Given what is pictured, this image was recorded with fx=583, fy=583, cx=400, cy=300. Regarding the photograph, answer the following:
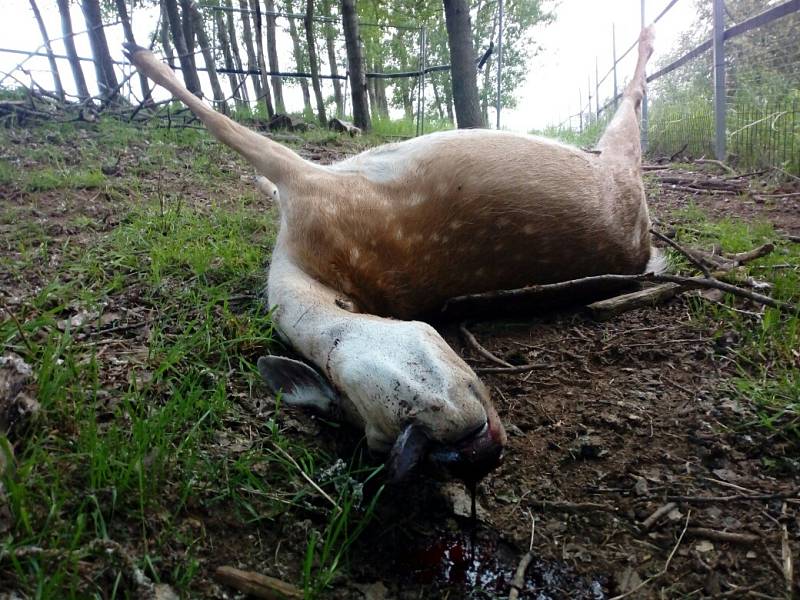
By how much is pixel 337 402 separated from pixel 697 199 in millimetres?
4399

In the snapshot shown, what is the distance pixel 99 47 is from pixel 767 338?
10790 millimetres

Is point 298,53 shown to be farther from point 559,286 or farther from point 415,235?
point 559,286

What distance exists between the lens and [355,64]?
297 inches

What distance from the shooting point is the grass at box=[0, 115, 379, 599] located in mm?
1286

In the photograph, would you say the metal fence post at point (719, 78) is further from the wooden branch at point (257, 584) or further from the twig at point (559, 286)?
the wooden branch at point (257, 584)

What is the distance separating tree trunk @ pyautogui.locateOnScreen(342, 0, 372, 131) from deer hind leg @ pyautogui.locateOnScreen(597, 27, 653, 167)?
3.90m

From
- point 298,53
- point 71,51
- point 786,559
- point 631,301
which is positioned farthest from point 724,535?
point 298,53

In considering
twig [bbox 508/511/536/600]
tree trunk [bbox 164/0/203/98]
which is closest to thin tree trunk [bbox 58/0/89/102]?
tree trunk [bbox 164/0/203/98]

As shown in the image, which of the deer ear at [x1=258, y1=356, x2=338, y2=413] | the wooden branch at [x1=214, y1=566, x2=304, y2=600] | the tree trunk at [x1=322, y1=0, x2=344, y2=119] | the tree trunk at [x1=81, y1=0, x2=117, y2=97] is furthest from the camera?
the tree trunk at [x1=322, y1=0, x2=344, y2=119]

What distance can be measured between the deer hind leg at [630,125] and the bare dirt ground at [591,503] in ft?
4.52

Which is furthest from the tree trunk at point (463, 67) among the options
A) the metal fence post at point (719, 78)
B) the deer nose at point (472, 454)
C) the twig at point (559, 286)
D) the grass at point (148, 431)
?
the deer nose at point (472, 454)

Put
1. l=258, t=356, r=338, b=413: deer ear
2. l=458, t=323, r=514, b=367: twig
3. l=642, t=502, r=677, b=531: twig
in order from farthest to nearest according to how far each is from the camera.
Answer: l=458, t=323, r=514, b=367: twig → l=258, t=356, r=338, b=413: deer ear → l=642, t=502, r=677, b=531: twig

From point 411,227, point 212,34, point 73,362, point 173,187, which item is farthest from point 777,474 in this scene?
point 212,34

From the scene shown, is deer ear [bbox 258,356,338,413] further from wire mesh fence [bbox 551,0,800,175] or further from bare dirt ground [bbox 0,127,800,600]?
wire mesh fence [bbox 551,0,800,175]
